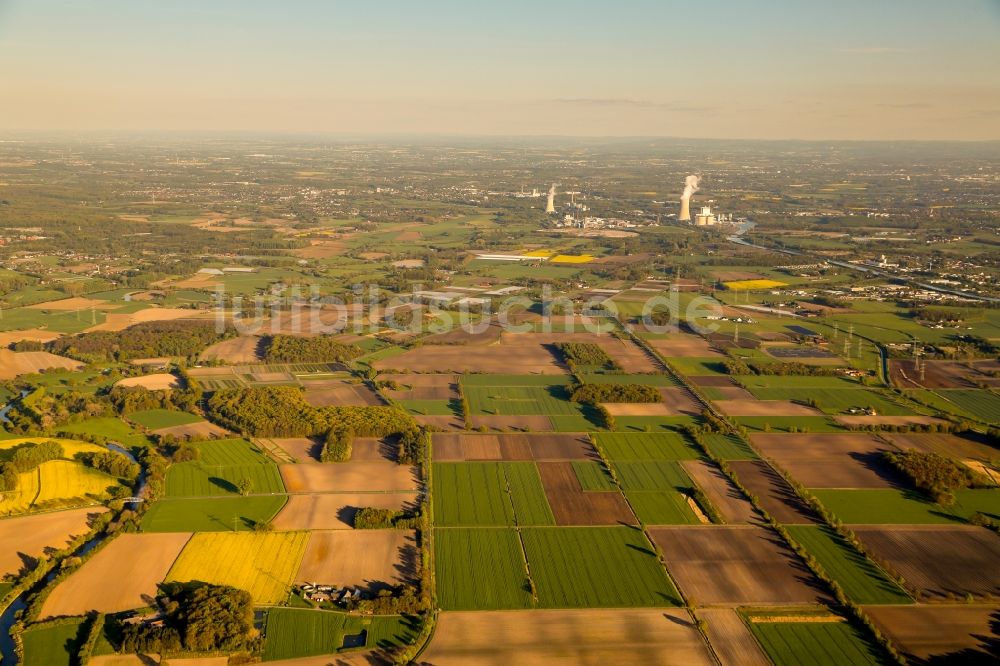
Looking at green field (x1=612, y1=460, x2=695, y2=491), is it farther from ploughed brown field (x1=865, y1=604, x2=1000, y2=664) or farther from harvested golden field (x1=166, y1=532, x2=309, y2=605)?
harvested golden field (x1=166, y1=532, x2=309, y2=605)

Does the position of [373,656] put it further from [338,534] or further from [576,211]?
[576,211]

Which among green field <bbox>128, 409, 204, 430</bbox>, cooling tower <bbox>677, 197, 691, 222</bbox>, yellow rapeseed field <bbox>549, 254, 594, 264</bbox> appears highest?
cooling tower <bbox>677, 197, 691, 222</bbox>

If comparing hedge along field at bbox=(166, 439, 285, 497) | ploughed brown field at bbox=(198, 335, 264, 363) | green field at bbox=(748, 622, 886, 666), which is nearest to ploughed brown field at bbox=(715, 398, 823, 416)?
green field at bbox=(748, 622, 886, 666)

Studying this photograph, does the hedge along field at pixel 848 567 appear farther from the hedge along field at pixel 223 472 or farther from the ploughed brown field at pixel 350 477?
the hedge along field at pixel 223 472

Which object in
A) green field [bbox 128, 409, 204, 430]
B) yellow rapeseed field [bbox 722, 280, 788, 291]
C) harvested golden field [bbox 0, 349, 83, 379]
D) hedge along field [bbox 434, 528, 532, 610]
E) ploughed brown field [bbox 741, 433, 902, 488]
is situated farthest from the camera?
yellow rapeseed field [bbox 722, 280, 788, 291]

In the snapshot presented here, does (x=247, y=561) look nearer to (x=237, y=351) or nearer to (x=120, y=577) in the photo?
(x=120, y=577)

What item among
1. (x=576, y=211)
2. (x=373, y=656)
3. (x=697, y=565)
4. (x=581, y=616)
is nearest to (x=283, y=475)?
(x=373, y=656)
